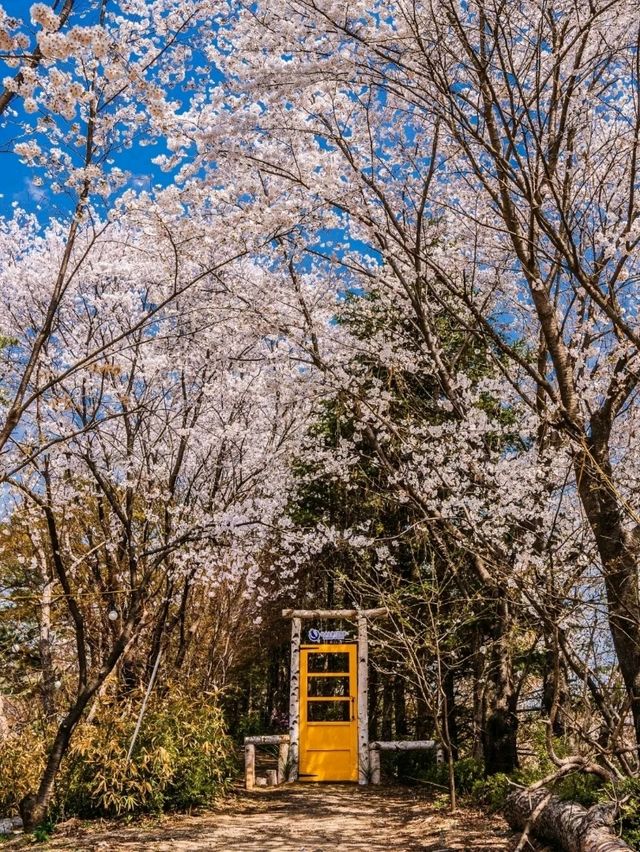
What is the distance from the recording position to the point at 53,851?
5.44 metres

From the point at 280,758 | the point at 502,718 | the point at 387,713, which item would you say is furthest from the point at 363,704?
the point at 502,718

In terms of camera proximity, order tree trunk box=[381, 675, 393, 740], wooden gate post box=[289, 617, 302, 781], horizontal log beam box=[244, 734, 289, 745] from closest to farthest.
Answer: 1. horizontal log beam box=[244, 734, 289, 745]
2. wooden gate post box=[289, 617, 302, 781]
3. tree trunk box=[381, 675, 393, 740]

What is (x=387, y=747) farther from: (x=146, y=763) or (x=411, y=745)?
(x=146, y=763)

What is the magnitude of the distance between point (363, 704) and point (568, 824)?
5.49 metres

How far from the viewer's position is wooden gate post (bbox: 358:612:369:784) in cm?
944

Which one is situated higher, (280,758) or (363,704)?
(363,704)

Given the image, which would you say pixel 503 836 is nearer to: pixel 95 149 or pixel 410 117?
pixel 95 149

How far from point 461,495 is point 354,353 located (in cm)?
213

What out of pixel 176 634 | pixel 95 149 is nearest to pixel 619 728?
pixel 95 149

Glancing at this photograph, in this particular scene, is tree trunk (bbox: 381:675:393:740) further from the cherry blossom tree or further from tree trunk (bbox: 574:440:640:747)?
tree trunk (bbox: 574:440:640:747)

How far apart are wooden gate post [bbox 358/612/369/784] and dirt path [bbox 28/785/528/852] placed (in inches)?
48.0

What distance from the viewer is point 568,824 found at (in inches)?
174

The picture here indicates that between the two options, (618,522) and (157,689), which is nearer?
(618,522)

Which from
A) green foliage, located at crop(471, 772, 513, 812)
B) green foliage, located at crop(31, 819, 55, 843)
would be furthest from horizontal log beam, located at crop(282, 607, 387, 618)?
green foliage, located at crop(31, 819, 55, 843)
